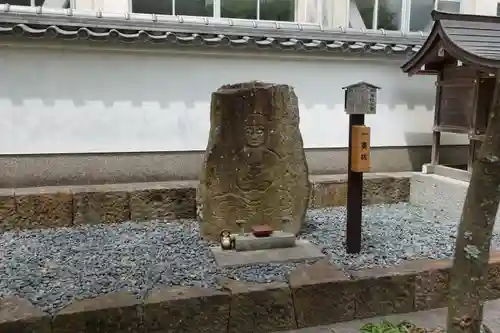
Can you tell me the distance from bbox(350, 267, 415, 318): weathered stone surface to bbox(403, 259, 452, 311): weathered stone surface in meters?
0.06

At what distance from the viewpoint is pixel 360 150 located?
4320 millimetres

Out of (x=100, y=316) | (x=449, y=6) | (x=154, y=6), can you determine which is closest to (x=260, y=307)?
(x=100, y=316)

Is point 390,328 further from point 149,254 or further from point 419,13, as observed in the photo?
point 419,13

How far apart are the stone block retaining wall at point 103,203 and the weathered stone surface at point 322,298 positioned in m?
2.71

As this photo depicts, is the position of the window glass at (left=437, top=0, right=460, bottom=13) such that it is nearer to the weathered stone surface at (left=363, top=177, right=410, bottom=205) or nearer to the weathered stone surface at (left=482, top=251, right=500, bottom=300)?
the weathered stone surface at (left=363, top=177, right=410, bottom=205)

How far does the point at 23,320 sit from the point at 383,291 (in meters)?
2.83

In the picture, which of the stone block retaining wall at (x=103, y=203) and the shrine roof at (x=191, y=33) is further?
the shrine roof at (x=191, y=33)

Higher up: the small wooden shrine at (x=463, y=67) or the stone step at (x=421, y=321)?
the small wooden shrine at (x=463, y=67)

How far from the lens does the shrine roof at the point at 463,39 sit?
17.3 ft

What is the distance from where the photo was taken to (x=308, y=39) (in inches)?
268

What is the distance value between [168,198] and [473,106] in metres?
4.35

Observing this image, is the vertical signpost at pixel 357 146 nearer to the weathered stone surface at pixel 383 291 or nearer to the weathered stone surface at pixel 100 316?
the weathered stone surface at pixel 383 291

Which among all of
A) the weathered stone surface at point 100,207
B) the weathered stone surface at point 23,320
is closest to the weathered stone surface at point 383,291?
the weathered stone surface at point 23,320

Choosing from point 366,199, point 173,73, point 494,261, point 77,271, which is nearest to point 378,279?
A: point 494,261
